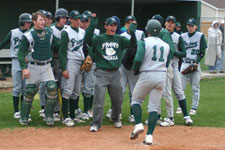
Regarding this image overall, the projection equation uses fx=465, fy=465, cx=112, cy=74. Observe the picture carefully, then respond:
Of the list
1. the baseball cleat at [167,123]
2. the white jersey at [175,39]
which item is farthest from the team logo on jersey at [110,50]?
the baseball cleat at [167,123]

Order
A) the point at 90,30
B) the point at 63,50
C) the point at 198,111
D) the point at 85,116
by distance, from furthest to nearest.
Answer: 1. the point at 198,111
2. the point at 85,116
3. the point at 63,50
4. the point at 90,30

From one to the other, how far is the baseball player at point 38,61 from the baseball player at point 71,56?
251 millimetres

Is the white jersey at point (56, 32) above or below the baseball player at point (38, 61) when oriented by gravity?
above

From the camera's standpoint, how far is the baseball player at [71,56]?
846 centimetres

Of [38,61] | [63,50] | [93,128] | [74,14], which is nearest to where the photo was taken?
[93,128]

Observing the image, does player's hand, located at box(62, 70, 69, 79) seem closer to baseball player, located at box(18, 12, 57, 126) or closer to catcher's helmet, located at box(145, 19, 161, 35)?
baseball player, located at box(18, 12, 57, 126)

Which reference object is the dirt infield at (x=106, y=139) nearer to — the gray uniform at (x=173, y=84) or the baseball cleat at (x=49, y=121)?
the baseball cleat at (x=49, y=121)

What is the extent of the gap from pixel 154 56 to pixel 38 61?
2.30 m

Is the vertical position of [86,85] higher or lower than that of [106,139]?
higher

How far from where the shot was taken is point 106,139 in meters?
7.59

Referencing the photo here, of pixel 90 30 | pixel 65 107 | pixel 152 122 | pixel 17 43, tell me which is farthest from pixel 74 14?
pixel 152 122

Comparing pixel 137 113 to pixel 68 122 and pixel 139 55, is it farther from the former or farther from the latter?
pixel 68 122

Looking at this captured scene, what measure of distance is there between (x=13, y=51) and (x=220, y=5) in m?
46.1

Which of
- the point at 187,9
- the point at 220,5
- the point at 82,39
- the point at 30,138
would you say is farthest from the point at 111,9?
the point at 220,5
